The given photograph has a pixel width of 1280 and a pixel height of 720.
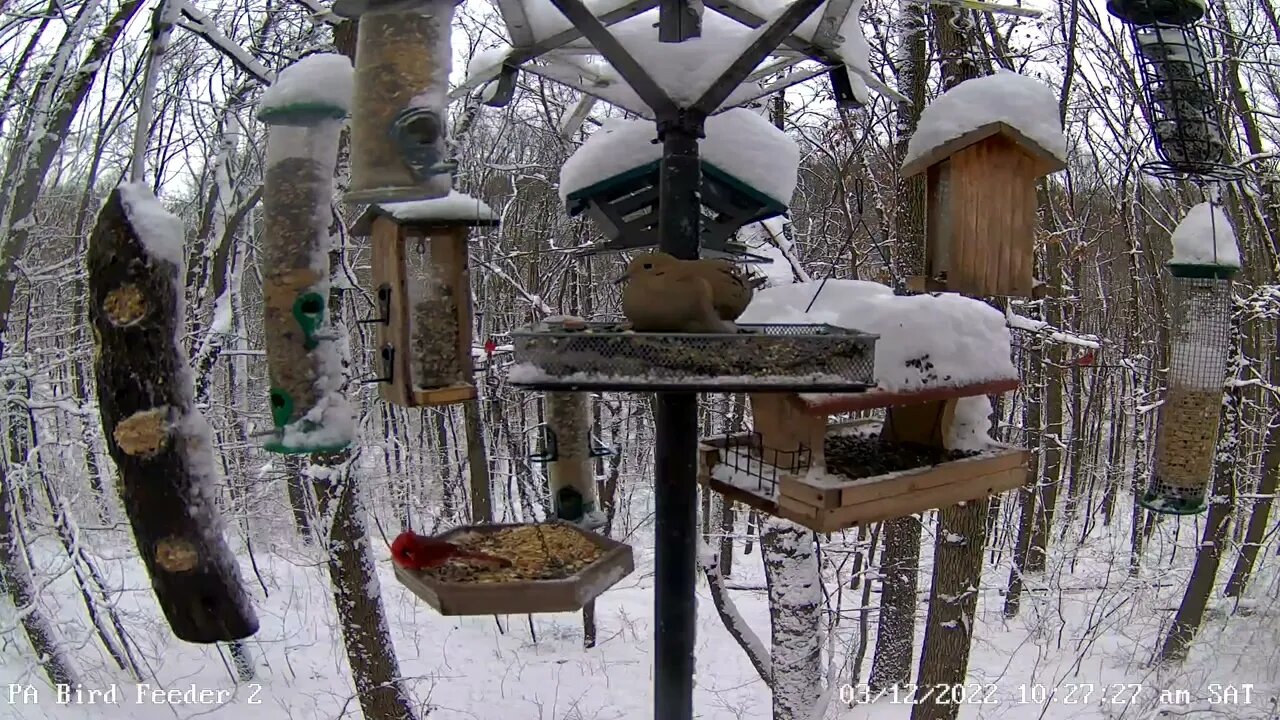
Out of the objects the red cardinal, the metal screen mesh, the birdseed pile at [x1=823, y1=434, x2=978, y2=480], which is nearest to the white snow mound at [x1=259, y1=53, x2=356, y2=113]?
the red cardinal

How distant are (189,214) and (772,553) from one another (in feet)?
33.6

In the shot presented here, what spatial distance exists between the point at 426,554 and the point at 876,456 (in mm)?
1567

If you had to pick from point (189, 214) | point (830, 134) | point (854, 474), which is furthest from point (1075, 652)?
point (189, 214)

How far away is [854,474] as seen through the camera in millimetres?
2441

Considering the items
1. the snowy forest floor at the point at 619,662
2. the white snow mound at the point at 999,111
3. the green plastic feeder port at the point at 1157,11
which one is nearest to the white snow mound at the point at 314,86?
the white snow mound at the point at 999,111

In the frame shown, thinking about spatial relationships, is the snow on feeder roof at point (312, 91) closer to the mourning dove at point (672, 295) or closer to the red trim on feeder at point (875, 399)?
the mourning dove at point (672, 295)

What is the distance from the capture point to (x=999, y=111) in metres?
2.88

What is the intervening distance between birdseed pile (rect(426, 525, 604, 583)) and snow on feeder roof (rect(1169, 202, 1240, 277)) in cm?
261

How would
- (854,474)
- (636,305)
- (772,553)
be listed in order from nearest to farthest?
(636,305) < (854,474) < (772,553)

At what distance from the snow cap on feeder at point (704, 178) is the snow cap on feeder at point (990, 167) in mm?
795

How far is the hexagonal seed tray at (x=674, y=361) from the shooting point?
1609mm

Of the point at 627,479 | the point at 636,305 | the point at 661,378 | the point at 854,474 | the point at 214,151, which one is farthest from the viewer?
the point at 627,479

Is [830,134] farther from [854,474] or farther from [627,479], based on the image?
[627,479]

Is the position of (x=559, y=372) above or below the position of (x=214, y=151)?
below
